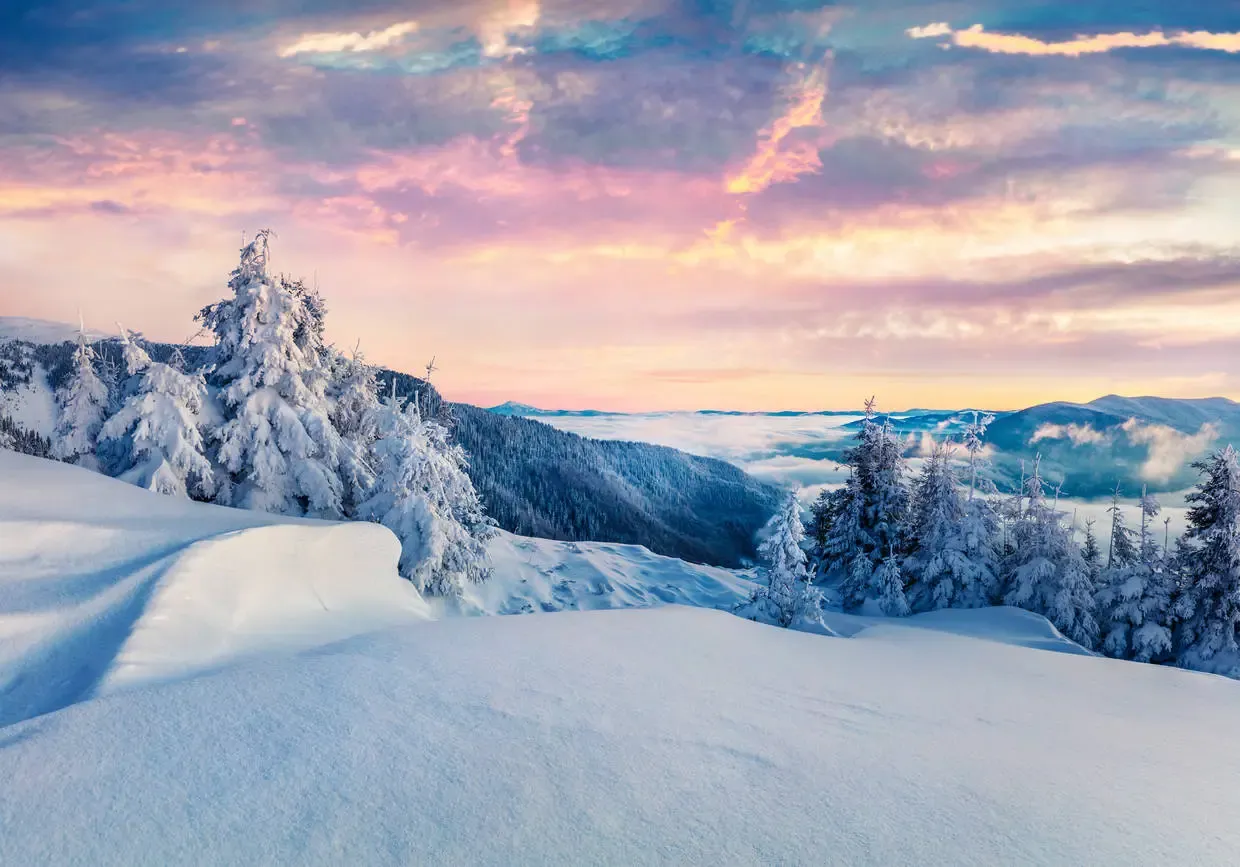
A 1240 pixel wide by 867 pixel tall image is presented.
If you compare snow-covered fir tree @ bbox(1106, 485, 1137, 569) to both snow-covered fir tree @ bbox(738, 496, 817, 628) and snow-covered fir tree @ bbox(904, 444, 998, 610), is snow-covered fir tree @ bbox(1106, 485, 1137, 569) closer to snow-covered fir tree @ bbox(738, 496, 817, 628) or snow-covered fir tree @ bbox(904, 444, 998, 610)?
snow-covered fir tree @ bbox(904, 444, 998, 610)

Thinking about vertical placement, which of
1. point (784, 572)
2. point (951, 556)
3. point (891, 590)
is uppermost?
point (784, 572)

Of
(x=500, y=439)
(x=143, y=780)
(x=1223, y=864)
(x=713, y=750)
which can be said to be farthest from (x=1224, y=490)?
(x=500, y=439)

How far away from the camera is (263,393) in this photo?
18406 mm

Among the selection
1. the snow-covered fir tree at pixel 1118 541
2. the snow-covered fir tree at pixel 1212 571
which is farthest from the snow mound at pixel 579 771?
the snow-covered fir tree at pixel 1118 541

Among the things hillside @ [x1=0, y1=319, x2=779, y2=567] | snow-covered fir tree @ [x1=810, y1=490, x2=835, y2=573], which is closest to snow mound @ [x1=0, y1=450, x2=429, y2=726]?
snow-covered fir tree @ [x1=810, y1=490, x2=835, y2=573]

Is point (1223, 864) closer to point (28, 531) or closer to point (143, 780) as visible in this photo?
A: point (143, 780)

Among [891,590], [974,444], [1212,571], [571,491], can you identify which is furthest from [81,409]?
[571,491]

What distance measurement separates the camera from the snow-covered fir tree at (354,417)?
67.0 ft

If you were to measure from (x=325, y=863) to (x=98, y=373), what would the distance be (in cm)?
2584

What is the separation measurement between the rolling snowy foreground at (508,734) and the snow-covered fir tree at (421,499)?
9.32 metres

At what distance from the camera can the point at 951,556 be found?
26453mm

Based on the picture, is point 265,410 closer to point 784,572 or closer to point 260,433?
point 260,433

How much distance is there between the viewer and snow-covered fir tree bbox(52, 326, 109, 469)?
19.0 metres

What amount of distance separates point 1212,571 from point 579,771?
29980 millimetres
